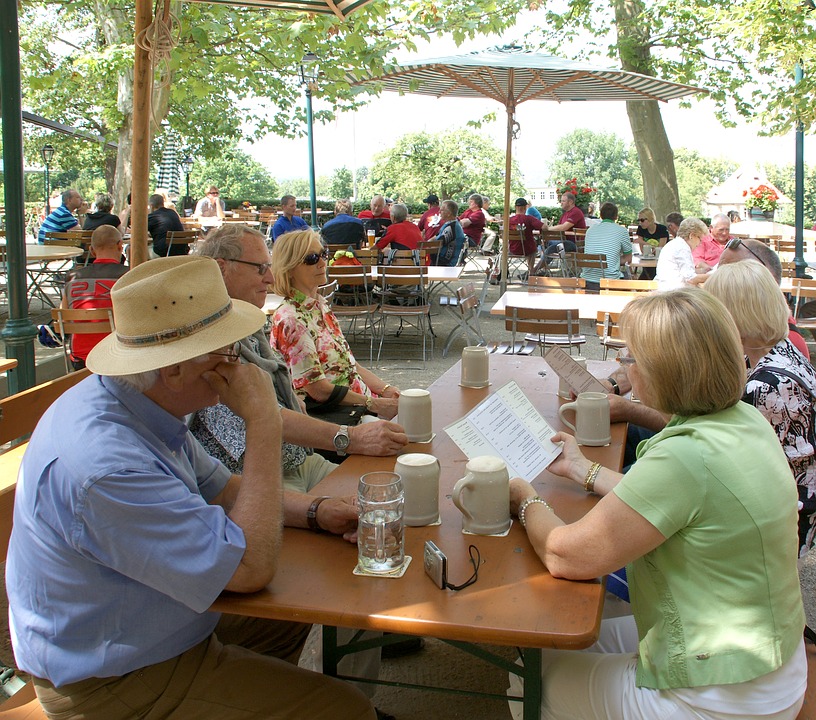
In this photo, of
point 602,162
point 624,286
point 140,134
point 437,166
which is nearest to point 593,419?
point 140,134

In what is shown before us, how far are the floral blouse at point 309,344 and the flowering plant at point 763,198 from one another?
12368 mm

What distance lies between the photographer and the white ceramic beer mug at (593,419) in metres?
2.56

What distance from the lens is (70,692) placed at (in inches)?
61.7

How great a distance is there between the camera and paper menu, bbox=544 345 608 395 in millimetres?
Result: 2895

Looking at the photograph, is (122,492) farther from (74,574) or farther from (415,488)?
(415,488)

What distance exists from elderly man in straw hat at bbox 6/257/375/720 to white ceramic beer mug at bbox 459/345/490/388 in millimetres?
1686

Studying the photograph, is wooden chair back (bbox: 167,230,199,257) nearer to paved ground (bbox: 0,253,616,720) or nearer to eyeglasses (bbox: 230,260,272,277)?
paved ground (bbox: 0,253,616,720)

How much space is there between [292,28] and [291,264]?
4322mm

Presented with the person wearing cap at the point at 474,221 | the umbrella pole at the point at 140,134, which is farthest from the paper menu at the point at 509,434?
the person wearing cap at the point at 474,221

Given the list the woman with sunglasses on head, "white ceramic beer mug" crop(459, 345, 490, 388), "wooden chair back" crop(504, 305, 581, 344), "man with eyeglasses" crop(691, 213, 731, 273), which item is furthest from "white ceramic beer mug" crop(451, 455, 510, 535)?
"man with eyeglasses" crop(691, 213, 731, 273)

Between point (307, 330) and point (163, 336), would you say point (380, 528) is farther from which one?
point (307, 330)

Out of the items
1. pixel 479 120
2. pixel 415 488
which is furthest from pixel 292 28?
pixel 479 120

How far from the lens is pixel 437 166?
33562mm

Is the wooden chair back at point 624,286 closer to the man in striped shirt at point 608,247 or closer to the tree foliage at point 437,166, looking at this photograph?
the man in striped shirt at point 608,247
